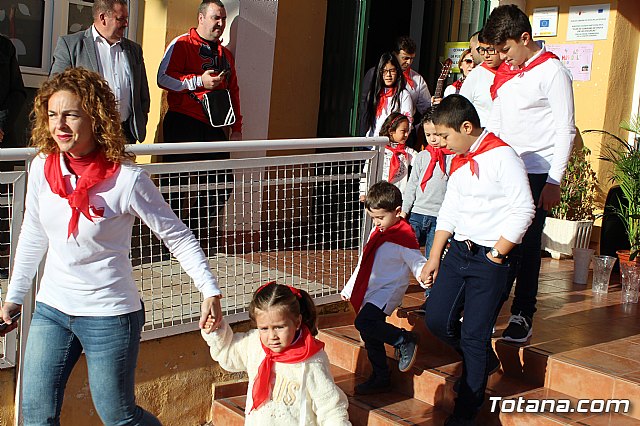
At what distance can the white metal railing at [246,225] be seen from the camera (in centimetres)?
498

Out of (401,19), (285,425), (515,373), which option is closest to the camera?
(285,425)

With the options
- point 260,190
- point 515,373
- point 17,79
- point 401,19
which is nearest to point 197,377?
point 260,190

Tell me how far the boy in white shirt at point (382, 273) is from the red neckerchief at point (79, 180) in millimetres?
2131

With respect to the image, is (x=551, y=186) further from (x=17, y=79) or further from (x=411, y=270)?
(x=17, y=79)

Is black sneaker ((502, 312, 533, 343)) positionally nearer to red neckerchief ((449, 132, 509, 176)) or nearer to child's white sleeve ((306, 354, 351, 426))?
red neckerchief ((449, 132, 509, 176))

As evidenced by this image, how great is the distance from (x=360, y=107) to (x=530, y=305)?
328 cm

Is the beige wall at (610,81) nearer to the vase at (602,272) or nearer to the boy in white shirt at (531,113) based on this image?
the vase at (602,272)

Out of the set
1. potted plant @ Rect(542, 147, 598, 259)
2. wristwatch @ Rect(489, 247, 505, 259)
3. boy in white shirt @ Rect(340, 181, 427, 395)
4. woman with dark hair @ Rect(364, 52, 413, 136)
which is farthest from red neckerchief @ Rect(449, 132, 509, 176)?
potted plant @ Rect(542, 147, 598, 259)

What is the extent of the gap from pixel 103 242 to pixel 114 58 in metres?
2.96

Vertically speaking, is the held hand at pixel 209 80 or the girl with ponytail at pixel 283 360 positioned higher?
the held hand at pixel 209 80

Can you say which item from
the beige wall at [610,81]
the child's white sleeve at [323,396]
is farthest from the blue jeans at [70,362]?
the beige wall at [610,81]

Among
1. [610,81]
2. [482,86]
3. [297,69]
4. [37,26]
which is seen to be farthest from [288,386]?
[610,81]

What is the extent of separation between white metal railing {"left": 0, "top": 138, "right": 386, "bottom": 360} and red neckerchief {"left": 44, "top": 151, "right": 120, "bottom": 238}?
3.01 ft

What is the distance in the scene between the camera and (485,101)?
19.6ft
